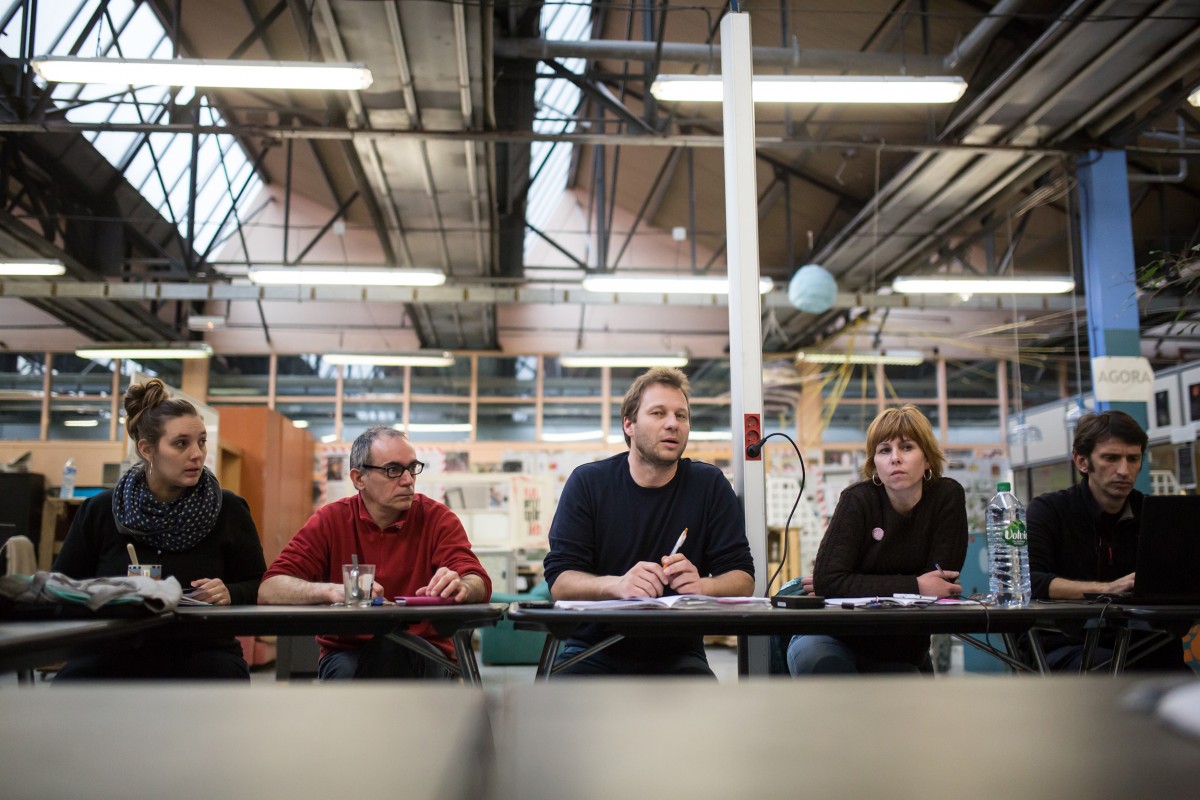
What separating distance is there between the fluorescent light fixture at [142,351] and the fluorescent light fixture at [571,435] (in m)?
4.91

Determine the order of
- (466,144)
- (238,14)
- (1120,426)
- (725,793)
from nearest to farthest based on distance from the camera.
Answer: (725,793), (1120,426), (466,144), (238,14)

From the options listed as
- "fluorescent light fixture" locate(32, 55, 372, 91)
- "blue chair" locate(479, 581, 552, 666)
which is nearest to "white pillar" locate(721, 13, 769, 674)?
"fluorescent light fixture" locate(32, 55, 372, 91)

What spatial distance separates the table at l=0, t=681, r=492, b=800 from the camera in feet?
1.24

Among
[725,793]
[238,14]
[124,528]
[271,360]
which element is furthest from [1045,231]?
[725,793]

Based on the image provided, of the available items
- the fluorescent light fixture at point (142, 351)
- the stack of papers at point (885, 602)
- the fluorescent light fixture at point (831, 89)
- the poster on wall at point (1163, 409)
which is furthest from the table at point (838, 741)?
the fluorescent light fixture at point (142, 351)

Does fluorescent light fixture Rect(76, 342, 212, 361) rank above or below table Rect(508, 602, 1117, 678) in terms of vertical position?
above

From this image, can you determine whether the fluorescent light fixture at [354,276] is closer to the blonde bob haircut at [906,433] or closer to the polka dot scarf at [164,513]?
the polka dot scarf at [164,513]

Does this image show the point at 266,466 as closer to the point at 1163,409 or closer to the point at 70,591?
the point at 70,591

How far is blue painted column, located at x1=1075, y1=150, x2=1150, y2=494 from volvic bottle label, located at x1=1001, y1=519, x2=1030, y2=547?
522cm

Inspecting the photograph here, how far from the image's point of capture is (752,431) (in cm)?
312

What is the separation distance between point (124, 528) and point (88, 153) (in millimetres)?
10426

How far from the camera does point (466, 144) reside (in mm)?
7762

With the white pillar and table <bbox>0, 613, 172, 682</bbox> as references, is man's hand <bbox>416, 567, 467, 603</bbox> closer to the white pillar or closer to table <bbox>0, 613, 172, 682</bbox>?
table <bbox>0, 613, 172, 682</bbox>

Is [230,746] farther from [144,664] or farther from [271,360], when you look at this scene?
[271,360]
